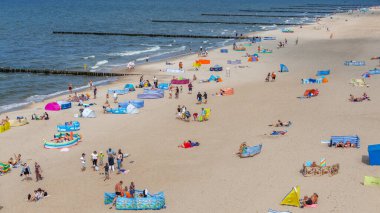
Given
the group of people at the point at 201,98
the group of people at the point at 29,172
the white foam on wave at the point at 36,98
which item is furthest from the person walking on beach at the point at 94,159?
the white foam on wave at the point at 36,98

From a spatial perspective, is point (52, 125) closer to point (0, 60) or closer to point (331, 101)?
point (331, 101)

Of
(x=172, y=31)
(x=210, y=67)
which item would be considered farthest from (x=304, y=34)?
(x=210, y=67)

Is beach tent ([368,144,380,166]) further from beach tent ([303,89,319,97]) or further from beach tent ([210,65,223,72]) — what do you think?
beach tent ([210,65,223,72])

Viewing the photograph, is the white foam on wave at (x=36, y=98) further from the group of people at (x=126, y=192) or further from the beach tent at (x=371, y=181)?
the beach tent at (x=371, y=181)

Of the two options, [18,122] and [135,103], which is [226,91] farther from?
[18,122]

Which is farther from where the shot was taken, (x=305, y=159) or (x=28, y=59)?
(x=28, y=59)

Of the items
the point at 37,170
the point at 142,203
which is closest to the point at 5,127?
the point at 37,170

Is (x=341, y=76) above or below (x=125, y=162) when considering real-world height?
above
